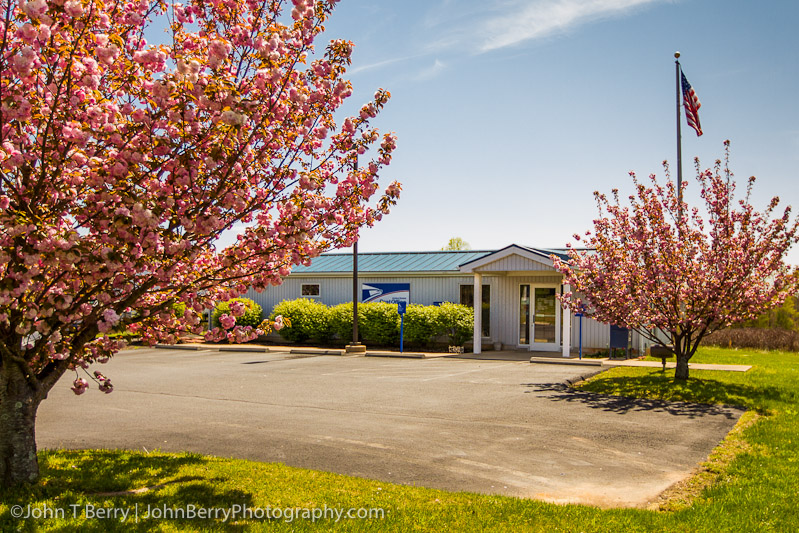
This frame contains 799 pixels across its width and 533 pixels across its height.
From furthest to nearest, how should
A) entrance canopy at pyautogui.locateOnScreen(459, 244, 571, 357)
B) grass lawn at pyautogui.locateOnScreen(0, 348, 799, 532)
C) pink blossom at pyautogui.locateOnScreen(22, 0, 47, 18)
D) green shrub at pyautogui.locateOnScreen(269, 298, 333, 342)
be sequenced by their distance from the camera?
green shrub at pyautogui.locateOnScreen(269, 298, 333, 342)
entrance canopy at pyautogui.locateOnScreen(459, 244, 571, 357)
grass lawn at pyautogui.locateOnScreen(0, 348, 799, 532)
pink blossom at pyautogui.locateOnScreen(22, 0, 47, 18)

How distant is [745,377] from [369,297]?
51.2ft

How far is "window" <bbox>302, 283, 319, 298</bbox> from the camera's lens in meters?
28.9

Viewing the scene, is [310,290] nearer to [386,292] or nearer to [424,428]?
[386,292]

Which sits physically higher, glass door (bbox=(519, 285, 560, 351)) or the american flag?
the american flag

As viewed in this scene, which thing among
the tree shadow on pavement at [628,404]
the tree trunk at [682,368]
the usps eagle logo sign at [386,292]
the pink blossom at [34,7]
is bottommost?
the tree shadow on pavement at [628,404]

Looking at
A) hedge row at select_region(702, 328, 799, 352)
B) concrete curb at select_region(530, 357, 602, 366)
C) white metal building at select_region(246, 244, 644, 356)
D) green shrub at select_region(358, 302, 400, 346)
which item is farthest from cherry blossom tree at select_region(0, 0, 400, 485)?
hedge row at select_region(702, 328, 799, 352)

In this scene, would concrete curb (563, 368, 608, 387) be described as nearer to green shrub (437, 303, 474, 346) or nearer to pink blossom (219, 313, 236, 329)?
green shrub (437, 303, 474, 346)

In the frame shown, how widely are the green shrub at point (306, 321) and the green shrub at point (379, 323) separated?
1613mm

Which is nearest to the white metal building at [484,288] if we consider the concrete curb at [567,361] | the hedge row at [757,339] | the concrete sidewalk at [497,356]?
the concrete sidewalk at [497,356]

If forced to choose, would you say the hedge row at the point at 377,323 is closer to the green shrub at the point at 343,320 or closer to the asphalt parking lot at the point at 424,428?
the green shrub at the point at 343,320

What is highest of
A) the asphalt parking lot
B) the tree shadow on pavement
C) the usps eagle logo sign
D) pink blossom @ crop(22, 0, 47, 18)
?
pink blossom @ crop(22, 0, 47, 18)

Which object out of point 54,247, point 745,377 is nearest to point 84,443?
point 54,247

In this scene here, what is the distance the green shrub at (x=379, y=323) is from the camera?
80.1 ft

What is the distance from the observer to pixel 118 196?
183 inches
